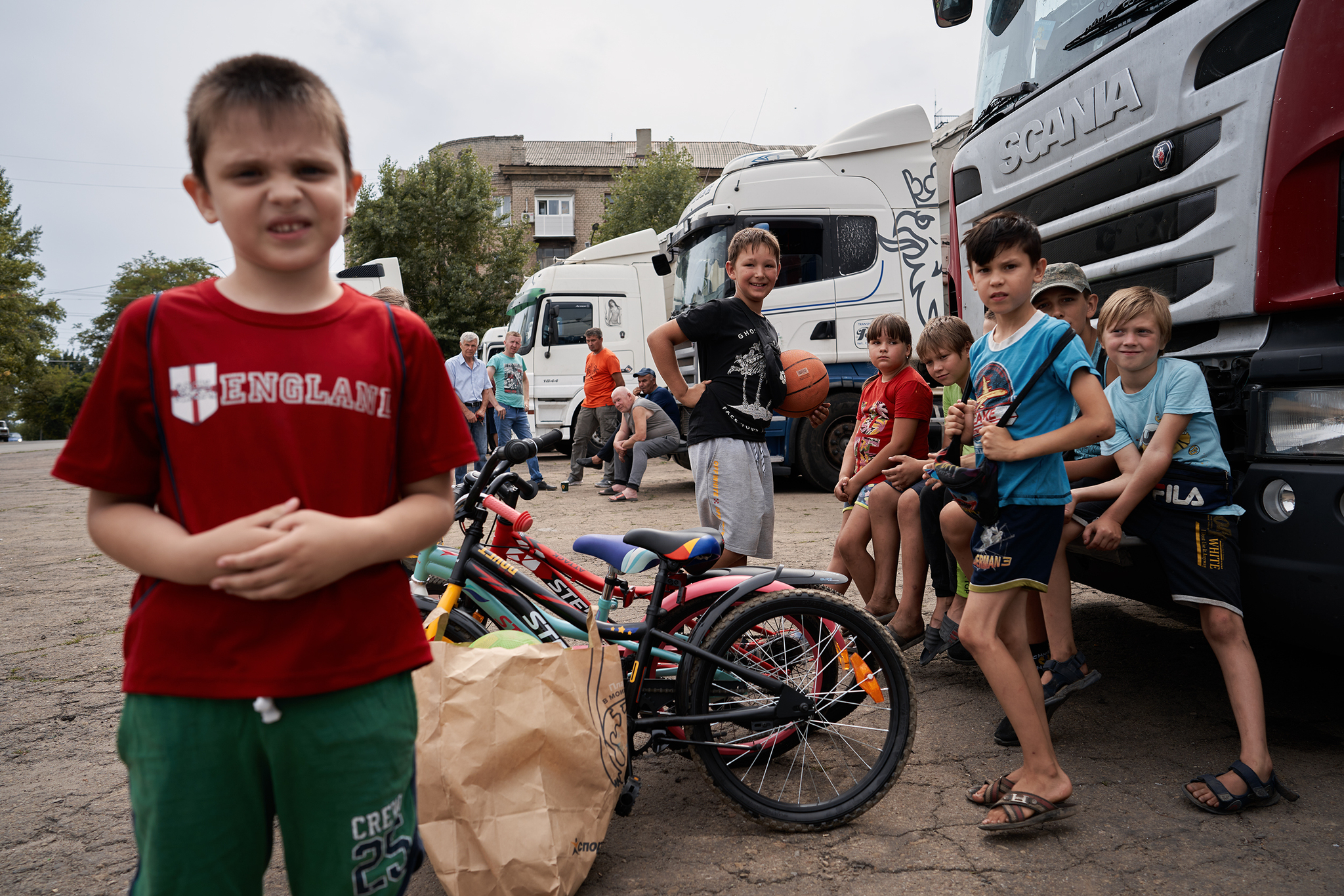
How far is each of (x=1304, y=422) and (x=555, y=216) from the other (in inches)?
1723

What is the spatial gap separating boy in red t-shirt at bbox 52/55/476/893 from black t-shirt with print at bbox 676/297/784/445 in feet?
7.16

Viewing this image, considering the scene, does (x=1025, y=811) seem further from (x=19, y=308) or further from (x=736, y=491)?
(x=19, y=308)

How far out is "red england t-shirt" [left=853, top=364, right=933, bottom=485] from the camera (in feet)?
13.4

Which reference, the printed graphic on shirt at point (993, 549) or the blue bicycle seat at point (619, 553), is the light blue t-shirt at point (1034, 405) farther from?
the blue bicycle seat at point (619, 553)

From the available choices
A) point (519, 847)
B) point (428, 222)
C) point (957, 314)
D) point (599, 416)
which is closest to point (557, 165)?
point (428, 222)

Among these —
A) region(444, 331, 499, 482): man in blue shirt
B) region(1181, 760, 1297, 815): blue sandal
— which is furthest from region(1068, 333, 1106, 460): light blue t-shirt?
region(444, 331, 499, 482): man in blue shirt

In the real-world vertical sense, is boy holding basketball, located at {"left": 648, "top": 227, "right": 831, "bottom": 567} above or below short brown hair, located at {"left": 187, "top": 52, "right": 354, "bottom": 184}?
below

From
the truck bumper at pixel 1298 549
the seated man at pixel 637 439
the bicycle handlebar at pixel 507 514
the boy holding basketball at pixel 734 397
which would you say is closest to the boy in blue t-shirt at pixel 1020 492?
the truck bumper at pixel 1298 549

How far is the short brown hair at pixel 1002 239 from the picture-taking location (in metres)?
2.54

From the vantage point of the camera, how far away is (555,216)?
4406 centimetres

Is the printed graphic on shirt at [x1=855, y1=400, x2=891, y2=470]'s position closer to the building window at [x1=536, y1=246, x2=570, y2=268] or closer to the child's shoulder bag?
the child's shoulder bag

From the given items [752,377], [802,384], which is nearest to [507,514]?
[752,377]

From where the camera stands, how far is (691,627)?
2.90m

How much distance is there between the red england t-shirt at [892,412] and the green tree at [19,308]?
134 feet
